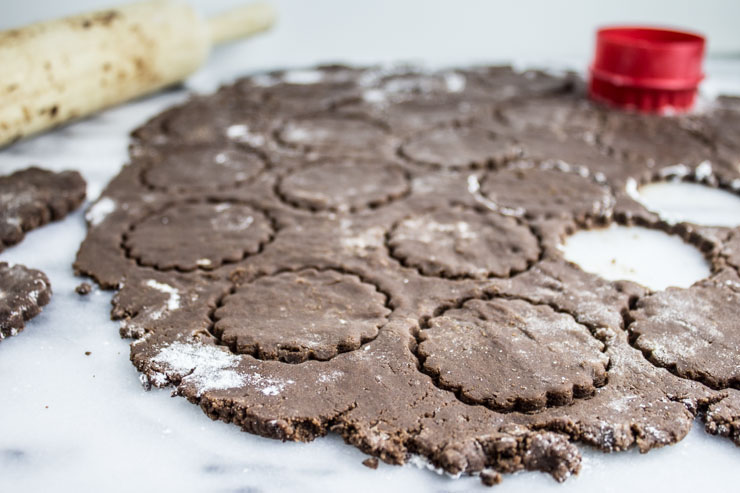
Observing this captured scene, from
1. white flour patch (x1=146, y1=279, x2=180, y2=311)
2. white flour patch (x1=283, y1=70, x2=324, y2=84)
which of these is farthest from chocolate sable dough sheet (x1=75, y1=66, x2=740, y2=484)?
white flour patch (x1=283, y1=70, x2=324, y2=84)

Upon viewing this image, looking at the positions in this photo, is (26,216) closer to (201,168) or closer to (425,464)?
(201,168)

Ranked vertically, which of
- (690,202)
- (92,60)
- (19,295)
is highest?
(92,60)

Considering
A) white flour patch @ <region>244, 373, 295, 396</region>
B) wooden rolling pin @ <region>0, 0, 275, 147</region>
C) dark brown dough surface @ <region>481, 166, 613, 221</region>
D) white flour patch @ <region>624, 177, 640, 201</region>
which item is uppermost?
wooden rolling pin @ <region>0, 0, 275, 147</region>

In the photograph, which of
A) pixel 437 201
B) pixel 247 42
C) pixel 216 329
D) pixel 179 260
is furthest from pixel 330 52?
pixel 216 329

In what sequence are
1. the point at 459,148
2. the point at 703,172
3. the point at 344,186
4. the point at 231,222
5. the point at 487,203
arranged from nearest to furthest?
the point at 231,222 < the point at 487,203 < the point at 344,186 < the point at 703,172 < the point at 459,148

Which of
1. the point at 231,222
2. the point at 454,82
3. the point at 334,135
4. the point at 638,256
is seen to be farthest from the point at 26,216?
the point at 454,82

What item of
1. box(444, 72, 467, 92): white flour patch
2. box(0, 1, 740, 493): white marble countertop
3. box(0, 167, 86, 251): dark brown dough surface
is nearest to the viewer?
box(0, 1, 740, 493): white marble countertop

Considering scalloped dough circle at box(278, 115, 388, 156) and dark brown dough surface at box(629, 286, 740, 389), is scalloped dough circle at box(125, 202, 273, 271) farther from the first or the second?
dark brown dough surface at box(629, 286, 740, 389)
